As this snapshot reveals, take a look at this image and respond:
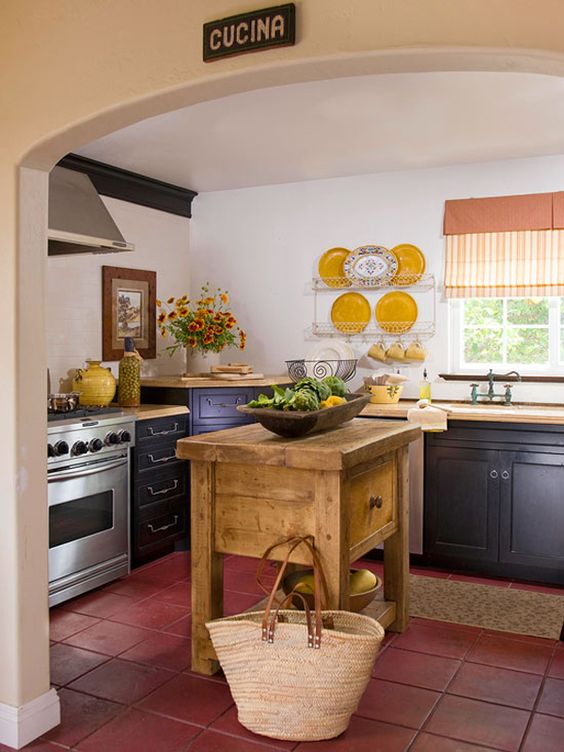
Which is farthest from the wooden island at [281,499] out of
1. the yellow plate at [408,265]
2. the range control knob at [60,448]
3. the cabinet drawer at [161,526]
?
the yellow plate at [408,265]

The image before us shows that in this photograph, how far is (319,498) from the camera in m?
2.96

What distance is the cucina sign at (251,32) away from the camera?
2.25 meters

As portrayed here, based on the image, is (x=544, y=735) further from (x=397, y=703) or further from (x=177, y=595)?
(x=177, y=595)

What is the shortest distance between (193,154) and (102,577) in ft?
8.85

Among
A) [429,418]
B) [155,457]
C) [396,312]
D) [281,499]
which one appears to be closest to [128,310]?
[155,457]

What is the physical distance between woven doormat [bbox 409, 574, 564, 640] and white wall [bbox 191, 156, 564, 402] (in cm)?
139

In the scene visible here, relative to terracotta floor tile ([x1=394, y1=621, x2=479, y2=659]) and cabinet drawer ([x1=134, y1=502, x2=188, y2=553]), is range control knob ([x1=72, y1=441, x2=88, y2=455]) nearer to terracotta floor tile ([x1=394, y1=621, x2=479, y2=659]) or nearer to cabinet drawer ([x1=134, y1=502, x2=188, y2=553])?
cabinet drawer ([x1=134, y1=502, x2=188, y2=553])

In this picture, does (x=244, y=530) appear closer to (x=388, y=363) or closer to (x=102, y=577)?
(x=102, y=577)

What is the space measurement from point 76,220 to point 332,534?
2.42 meters

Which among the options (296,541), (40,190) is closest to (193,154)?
(40,190)

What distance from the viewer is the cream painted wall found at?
2.14 meters

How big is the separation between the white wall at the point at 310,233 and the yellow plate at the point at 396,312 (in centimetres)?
9

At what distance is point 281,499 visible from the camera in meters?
3.04

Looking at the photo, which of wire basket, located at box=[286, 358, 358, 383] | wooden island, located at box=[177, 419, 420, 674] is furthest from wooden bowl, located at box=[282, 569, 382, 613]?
wire basket, located at box=[286, 358, 358, 383]
